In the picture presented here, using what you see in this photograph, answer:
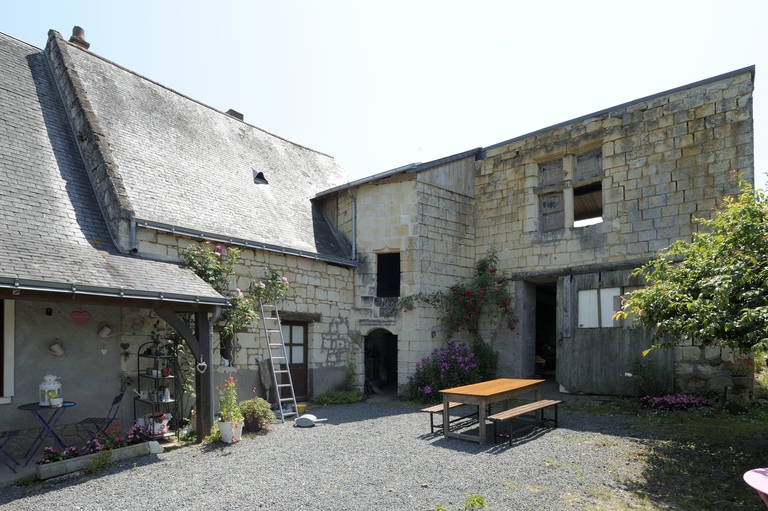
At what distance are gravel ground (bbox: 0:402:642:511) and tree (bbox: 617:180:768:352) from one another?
1526 mm

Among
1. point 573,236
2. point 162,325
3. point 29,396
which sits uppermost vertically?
point 573,236

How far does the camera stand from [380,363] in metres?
12.1

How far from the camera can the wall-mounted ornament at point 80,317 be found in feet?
20.3

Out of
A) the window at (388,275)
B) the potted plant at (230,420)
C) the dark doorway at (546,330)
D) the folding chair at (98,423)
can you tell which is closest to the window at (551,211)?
the window at (388,275)

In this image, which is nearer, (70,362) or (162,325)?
(70,362)

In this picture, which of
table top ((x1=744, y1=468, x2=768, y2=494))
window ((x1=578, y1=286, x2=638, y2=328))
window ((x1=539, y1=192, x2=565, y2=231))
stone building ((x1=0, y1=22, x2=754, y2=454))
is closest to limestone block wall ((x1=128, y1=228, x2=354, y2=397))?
stone building ((x1=0, y1=22, x2=754, y2=454))

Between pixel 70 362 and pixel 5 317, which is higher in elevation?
pixel 5 317

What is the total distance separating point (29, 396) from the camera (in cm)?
589

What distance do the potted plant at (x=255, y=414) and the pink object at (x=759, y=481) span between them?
5.44 meters

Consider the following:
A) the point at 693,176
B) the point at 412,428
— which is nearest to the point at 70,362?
the point at 412,428

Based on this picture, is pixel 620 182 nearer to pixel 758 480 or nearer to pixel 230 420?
pixel 758 480

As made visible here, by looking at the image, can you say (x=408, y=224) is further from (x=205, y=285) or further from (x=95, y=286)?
(x=95, y=286)

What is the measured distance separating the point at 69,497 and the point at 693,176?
30.8 ft

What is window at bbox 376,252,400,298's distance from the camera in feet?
37.1
